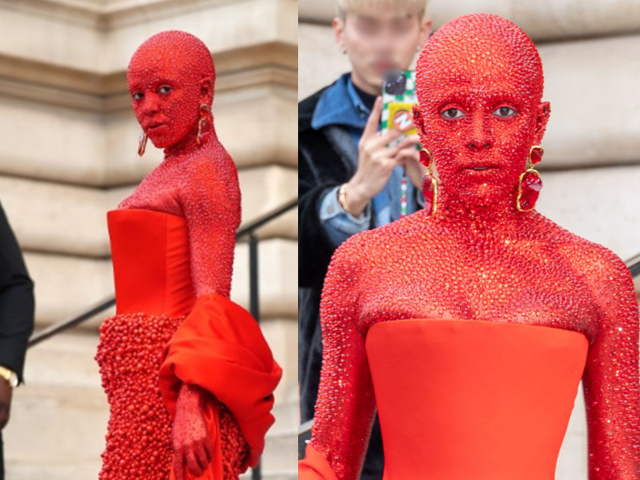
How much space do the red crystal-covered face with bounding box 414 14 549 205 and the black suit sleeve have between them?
172cm

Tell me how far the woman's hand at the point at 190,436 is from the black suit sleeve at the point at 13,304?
0.68 meters

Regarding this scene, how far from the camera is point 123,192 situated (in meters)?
5.65

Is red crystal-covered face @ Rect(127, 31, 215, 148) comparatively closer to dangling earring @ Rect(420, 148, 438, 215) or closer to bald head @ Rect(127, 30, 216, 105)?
bald head @ Rect(127, 30, 216, 105)

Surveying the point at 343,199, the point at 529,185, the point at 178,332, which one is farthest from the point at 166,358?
the point at 529,185

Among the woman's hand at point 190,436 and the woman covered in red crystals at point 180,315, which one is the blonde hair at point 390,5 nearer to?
the woman covered in red crystals at point 180,315

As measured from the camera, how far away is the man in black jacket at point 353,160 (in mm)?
3246

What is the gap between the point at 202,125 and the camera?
349 cm

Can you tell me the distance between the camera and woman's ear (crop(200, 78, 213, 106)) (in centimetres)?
349

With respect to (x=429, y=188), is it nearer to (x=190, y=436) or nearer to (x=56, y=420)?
(x=190, y=436)

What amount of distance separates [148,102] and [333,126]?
451 millimetres

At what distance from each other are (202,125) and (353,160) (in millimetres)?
404

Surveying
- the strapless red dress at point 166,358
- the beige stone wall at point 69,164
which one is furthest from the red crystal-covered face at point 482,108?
the beige stone wall at point 69,164

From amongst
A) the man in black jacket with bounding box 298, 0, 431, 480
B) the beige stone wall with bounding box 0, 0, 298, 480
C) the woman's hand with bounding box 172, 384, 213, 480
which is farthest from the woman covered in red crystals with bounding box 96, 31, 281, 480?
the beige stone wall with bounding box 0, 0, 298, 480

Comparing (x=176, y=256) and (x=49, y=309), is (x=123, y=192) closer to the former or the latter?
(x=49, y=309)
